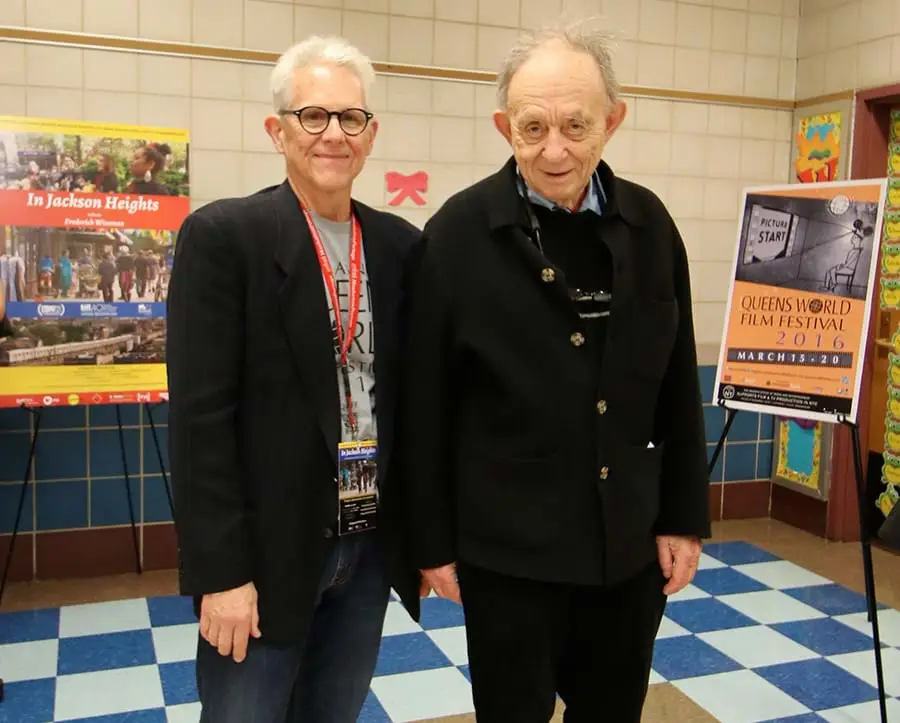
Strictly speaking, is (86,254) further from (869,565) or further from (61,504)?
(869,565)

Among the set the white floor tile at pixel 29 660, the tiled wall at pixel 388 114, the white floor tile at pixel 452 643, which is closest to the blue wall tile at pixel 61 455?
the tiled wall at pixel 388 114

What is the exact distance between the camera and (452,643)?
3.18 metres

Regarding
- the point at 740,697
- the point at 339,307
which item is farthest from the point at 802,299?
the point at 339,307

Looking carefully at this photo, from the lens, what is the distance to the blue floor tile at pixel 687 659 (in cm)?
300

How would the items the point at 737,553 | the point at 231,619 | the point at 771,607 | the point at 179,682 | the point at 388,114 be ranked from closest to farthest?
1. the point at 231,619
2. the point at 179,682
3. the point at 771,607
4. the point at 388,114
5. the point at 737,553

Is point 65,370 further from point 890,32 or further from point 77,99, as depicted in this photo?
point 890,32

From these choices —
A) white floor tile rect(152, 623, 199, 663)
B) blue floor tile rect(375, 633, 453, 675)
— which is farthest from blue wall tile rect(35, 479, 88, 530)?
blue floor tile rect(375, 633, 453, 675)

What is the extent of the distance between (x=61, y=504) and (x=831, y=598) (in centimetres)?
320

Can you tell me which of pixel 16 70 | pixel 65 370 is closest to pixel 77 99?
pixel 16 70

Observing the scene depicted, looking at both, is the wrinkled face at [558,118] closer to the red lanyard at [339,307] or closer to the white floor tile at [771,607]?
the red lanyard at [339,307]

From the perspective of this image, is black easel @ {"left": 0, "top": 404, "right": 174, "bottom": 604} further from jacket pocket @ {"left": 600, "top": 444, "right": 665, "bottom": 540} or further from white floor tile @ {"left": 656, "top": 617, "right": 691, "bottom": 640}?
jacket pocket @ {"left": 600, "top": 444, "right": 665, "bottom": 540}

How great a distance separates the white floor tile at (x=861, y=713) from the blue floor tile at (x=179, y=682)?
1.91 meters

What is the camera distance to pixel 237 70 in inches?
149

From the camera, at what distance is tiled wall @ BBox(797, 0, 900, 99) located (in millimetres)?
4113
